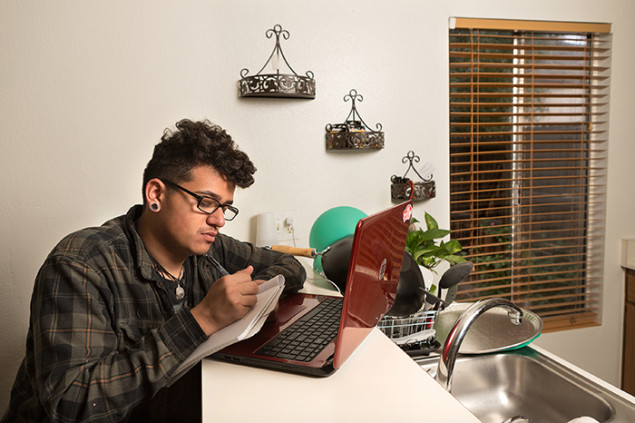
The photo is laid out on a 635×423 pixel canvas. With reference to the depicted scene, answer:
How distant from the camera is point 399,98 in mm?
2127

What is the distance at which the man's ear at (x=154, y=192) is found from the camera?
1070 mm

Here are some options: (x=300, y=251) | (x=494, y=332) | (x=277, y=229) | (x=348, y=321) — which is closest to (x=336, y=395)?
(x=348, y=321)

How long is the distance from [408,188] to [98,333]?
1454mm

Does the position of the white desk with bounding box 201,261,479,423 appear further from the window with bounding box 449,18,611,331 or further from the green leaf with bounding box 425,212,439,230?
the window with bounding box 449,18,611,331

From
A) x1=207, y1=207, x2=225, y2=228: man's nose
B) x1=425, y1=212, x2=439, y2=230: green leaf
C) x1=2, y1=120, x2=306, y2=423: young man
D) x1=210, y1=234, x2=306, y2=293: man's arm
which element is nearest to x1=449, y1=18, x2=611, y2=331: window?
x1=425, y1=212, x2=439, y2=230: green leaf

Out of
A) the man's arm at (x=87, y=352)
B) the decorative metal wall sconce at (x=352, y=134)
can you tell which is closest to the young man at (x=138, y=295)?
the man's arm at (x=87, y=352)

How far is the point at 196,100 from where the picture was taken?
184 centimetres

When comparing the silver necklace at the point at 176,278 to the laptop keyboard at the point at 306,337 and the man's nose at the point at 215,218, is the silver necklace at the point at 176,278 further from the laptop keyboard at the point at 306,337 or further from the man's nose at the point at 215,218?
the laptop keyboard at the point at 306,337

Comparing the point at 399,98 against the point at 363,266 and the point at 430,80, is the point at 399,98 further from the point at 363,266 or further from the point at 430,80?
the point at 363,266

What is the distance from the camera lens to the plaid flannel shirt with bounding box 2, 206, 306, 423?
80cm

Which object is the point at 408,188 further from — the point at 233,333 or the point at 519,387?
the point at 233,333

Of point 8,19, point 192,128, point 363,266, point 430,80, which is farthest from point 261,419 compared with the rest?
point 430,80

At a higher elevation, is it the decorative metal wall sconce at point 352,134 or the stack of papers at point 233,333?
the decorative metal wall sconce at point 352,134

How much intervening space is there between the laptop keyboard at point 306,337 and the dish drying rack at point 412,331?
131mm
